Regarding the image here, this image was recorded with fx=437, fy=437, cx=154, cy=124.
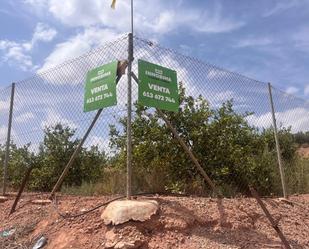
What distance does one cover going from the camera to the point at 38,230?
616cm

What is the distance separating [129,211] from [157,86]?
193 centimetres

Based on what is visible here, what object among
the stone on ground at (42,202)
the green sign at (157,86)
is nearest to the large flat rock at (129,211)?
the green sign at (157,86)

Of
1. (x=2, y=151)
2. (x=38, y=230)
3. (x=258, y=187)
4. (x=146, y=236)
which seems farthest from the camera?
(x=2, y=151)

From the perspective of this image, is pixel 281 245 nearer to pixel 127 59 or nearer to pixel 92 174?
pixel 127 59

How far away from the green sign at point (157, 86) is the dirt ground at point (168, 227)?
136 cm

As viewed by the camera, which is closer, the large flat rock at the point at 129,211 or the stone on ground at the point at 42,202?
the large flat rock at the point at 129,211

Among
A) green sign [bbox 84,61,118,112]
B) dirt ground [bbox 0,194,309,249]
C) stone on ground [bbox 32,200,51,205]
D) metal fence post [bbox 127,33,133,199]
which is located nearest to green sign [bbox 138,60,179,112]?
metal fence post [bbox 127,33,133,199]

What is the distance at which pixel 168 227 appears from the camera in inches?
213

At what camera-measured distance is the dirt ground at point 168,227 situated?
17.3ft

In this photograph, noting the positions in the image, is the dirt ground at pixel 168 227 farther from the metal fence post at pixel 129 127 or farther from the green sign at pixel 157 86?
the green sign at pixel 157 86

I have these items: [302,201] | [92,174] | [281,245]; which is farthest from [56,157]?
[281,245]

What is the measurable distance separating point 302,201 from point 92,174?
4.65 m

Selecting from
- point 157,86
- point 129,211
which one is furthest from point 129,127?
point 129,211

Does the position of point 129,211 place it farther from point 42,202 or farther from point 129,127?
point 42,202
